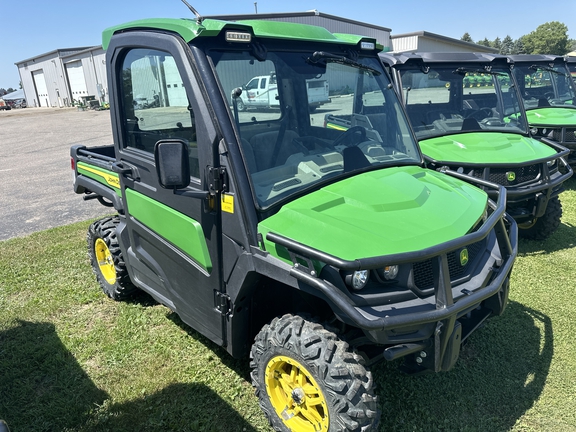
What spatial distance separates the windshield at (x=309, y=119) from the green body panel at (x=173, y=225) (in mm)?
564

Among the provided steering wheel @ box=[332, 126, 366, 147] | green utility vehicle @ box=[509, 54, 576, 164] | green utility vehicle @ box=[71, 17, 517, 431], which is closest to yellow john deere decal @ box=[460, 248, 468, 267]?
green utility vehicle @ box=[71, 17, 517, 431]

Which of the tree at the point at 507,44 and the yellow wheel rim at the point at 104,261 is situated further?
the tree at the point at 507,44

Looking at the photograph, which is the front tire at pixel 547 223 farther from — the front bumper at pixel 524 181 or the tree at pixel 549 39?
the tree at pixel 549 39

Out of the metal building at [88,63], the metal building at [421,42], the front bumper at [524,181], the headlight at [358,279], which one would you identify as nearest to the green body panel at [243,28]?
the headlight at [358,279]

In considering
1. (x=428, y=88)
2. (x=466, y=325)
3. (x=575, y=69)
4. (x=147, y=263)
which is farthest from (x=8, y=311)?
(x=575, y=69)

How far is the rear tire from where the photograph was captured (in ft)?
13.1

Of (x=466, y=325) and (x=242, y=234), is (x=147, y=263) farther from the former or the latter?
(x=466, y=325)

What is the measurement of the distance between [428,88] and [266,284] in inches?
156

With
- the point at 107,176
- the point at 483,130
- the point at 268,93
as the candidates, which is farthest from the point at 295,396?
the point at 483,130

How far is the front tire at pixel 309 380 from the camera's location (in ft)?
7.07

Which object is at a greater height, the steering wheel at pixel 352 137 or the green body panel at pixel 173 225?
the steering wheel at pixel 352 137

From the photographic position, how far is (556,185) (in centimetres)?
488

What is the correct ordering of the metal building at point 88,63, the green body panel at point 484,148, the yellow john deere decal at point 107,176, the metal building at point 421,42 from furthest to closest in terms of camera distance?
the metal building at point 421,42
the metal building at point 88,63
the green body panel at point 484,148
the yellow john deere decal at point 107,176

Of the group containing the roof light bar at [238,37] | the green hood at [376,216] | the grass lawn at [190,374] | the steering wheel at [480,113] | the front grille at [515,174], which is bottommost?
the grass lawn at [190,374]
